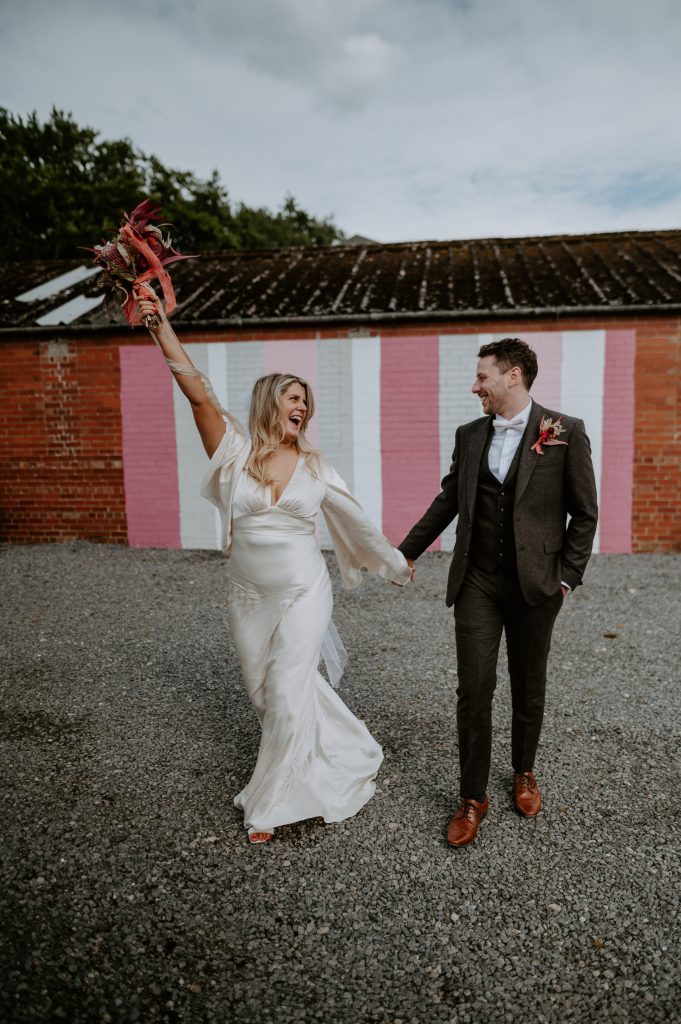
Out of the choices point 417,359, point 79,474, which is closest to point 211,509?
point 79,474

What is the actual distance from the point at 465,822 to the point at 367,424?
669 centimetres

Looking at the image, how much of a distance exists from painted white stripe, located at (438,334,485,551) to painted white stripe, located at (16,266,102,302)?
5.48 meters

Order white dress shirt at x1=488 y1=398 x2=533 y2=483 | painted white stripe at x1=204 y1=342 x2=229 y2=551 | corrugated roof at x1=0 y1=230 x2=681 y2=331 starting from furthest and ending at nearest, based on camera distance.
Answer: painted white stripe at x1=204 y1=342 x2=229 y2=551, corrugated roof at x1=0 y1=230 x2=681 y2=331, white dress shirt at x1=488 y1=398 x2=533 y2=483

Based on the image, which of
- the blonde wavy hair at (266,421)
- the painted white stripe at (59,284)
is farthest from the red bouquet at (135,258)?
the painted white stripe at (59,284)

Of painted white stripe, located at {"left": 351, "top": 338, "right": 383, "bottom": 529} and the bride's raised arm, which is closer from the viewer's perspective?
the bride's raised arm

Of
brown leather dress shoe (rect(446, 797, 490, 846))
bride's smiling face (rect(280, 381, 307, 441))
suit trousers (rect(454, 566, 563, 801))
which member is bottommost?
brown leather dress shoe (rect(446, 797, 490, 846))

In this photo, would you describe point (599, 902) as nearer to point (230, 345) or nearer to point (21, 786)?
point (21, 786)

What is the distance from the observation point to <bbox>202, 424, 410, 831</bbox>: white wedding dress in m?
3.03

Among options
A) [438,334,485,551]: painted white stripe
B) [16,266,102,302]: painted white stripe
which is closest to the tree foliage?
[16,266,102,302]: painted white stripe

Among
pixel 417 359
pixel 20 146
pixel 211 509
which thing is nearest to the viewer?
pixel 417 359

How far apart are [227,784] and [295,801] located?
55 cm

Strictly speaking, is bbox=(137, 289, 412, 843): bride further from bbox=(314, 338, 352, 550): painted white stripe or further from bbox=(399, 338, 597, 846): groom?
bbox=(314, 338, 352, 550): painted white stripe

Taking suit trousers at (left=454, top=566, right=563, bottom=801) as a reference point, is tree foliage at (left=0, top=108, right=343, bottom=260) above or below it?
above

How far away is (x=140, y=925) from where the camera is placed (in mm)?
2459
